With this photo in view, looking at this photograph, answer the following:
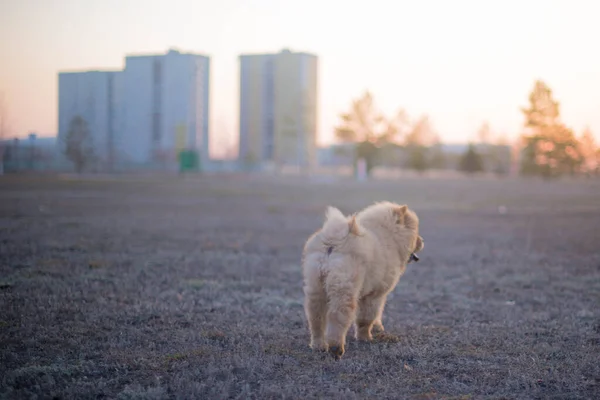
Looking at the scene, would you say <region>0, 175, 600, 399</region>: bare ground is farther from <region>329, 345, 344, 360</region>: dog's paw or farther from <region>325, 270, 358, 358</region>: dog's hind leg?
<region>325, 270, 358, 358</region>: dog's hind leg

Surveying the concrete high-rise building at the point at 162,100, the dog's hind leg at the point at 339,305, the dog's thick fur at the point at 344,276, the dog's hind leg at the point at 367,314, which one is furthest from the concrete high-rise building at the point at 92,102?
the dog's hind leg at the point at 339,305

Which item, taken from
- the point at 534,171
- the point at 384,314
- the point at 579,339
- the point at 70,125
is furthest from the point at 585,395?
the point at 534,171

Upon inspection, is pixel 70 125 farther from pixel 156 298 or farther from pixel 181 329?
pixel 181 329

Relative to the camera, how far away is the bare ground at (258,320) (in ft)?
17.0

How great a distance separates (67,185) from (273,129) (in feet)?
185

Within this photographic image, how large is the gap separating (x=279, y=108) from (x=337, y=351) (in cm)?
8698

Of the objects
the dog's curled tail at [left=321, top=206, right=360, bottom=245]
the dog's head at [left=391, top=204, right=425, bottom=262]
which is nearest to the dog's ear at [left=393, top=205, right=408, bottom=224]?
the dog's head at [left=391, top=204, right=425, bottom=262]

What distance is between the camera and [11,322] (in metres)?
6.91

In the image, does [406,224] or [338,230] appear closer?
[338,230]

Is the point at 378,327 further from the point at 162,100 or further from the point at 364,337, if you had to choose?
the point at 162,100

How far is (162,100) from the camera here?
30281 millimetres

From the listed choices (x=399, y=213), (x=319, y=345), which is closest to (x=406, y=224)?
(x=399, y=213)

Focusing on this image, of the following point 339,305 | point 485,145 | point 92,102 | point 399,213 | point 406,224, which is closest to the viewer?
point 339,305

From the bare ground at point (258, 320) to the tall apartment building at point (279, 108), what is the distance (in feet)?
223
